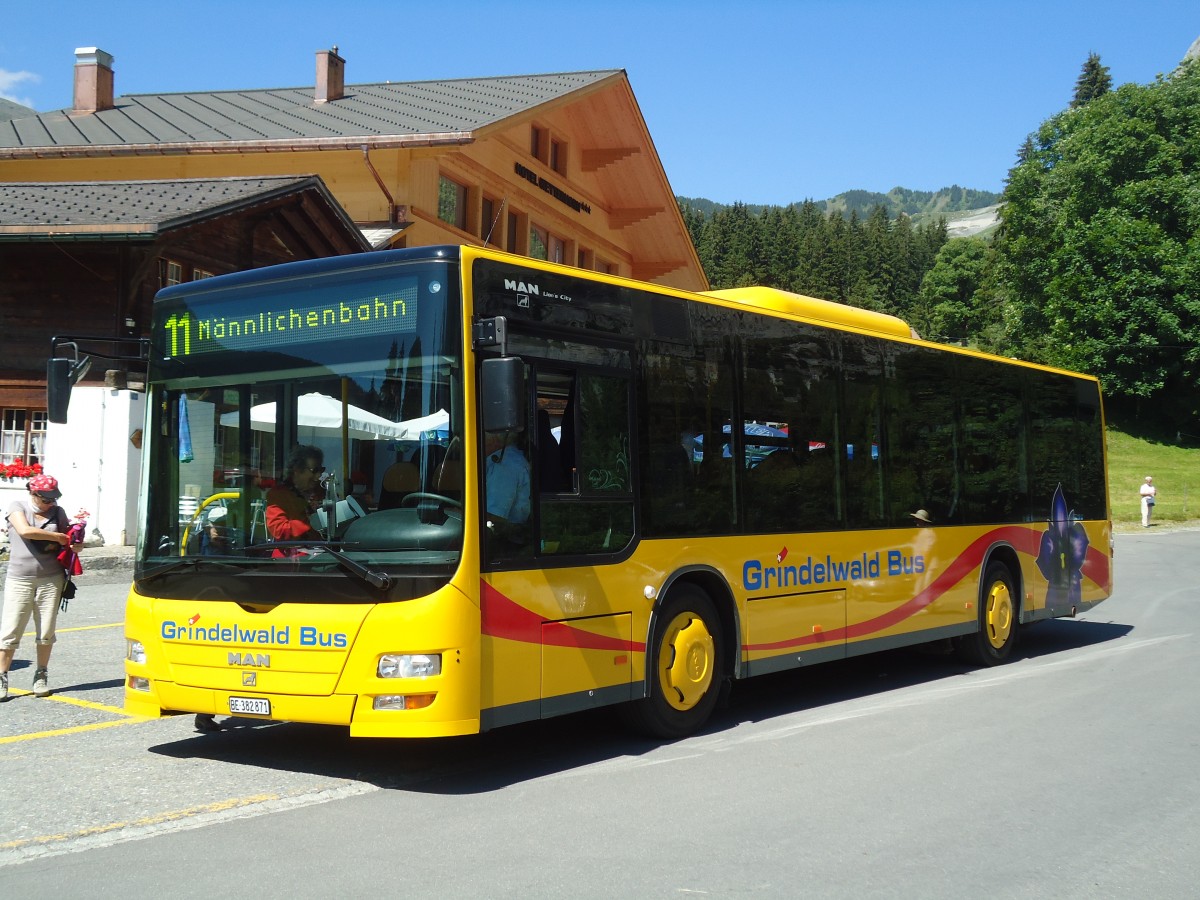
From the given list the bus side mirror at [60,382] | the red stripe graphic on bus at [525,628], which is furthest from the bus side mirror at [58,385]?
the red stripe graphic on bus at [525,628]

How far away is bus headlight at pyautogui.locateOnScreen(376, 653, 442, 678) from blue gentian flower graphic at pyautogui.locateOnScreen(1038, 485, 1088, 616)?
8609 millimetres

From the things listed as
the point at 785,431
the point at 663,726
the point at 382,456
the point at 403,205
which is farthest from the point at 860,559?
the point at 403,205

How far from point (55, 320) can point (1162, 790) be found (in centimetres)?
2070

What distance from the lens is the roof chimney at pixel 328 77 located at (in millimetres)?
32031

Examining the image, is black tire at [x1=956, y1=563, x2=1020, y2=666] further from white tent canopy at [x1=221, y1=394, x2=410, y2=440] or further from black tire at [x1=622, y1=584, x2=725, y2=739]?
white tent canopy at [x1=221, y1=394, x2=410, y2=440]

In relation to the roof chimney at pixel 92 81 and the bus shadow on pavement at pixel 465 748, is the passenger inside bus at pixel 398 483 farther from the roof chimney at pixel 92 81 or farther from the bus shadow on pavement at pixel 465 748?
the roof chimney at pixel 92 81

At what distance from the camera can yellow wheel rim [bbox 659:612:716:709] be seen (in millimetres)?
7898

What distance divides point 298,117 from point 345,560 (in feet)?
85.8

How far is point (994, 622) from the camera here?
12.1 meters

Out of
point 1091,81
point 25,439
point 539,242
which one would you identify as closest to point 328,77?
point 539,242

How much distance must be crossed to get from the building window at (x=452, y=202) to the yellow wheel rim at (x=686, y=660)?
70.0ft

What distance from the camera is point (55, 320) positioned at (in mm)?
22234

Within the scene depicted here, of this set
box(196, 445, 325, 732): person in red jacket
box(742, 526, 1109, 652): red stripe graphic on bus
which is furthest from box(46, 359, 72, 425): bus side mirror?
box(742, 526, 1109, 652): red stripe graphic on bus

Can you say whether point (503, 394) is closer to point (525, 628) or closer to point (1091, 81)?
point (525, 628)
